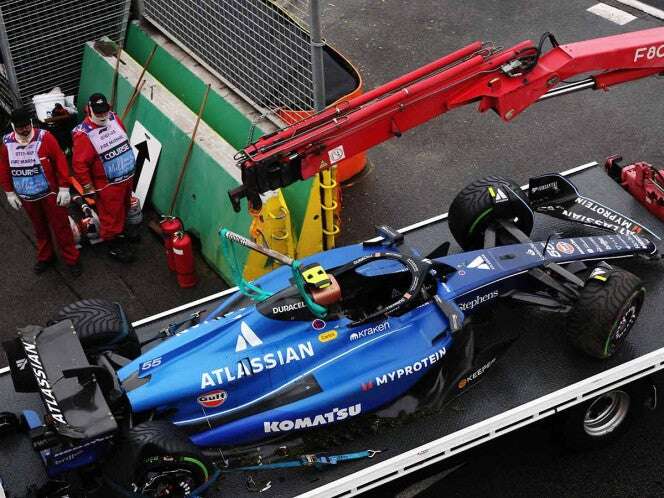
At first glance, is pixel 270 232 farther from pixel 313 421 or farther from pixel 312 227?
pixel 313 421

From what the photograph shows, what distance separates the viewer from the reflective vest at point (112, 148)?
8773 mm

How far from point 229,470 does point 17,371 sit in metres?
1.44

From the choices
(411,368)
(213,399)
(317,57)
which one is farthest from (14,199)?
(411,368)

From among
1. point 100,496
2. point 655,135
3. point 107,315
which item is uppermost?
point 107,315

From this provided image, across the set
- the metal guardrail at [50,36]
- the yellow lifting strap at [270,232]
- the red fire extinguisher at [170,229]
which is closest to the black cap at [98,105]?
the red fire extinguisher at [170,229]

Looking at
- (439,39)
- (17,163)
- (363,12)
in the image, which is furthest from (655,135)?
(17,163)

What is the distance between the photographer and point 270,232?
27.3 feet

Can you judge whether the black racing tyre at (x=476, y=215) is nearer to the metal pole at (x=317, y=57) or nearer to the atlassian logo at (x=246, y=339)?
the metal pole at (x=317, y=57)

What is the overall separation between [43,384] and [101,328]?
819mm

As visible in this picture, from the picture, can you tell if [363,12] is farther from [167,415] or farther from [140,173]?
[167,415]

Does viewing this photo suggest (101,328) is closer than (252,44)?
Yes

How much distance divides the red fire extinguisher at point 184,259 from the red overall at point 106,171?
0.78 m

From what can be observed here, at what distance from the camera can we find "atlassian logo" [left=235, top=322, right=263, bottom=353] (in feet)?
21.1

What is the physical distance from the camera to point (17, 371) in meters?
6.06
